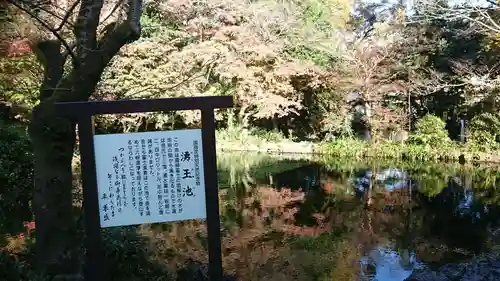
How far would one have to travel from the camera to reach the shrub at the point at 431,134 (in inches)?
537

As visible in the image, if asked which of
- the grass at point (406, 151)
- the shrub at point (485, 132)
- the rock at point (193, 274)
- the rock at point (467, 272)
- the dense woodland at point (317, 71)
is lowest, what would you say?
the rock at point (467, 272)

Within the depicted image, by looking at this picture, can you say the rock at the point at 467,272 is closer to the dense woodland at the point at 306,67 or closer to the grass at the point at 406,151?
the grass at the point at 406,151

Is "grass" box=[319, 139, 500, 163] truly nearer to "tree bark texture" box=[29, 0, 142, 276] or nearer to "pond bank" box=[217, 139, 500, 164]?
"pond bank" box=[217, 139, 500, 164]

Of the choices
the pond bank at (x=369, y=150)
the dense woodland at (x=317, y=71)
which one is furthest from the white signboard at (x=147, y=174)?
the pond bank at (x=369, y=150)

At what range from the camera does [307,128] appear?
18.0 meters

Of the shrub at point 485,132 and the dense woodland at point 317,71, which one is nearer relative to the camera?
the shrub at point 485,132

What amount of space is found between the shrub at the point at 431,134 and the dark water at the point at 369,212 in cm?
105

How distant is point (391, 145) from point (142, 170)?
12.1m

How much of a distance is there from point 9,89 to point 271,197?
512 centimetres

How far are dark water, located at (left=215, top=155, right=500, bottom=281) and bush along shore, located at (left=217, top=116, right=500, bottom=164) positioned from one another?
0.62m

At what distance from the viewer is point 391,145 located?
14250 millimetres

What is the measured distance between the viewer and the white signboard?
3.13 meters

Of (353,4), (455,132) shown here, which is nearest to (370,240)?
(455,132)

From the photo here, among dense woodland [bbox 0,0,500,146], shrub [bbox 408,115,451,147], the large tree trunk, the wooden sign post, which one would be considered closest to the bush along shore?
shrub [bbox 408,115,451,147]
